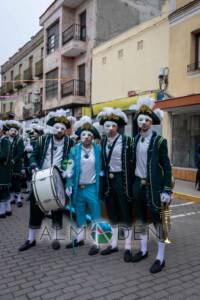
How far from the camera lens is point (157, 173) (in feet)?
14.7

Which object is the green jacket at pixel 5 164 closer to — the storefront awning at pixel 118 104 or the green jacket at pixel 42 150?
the green jacket at pixel 42 150

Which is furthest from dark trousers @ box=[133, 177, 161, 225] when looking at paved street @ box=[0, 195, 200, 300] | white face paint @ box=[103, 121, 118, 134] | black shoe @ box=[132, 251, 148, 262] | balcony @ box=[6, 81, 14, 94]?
balcony @ box=[6, 81, 14, 94]

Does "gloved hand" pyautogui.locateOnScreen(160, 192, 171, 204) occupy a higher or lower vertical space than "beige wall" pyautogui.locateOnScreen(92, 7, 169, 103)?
lower

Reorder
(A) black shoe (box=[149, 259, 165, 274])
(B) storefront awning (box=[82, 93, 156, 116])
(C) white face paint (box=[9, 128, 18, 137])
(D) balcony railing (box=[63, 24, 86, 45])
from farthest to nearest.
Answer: (D) balcony railing (box=[63, 24, 86, 45])
(B) storefront awning (box=[82, 93, 156, 116])
(C) white face paint (box=[9, 128, 18, 137])
(A) black shoe (box=[149, 259, 165, 274])

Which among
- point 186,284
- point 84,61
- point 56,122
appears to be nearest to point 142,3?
point 84,61

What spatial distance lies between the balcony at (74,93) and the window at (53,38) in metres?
3.40

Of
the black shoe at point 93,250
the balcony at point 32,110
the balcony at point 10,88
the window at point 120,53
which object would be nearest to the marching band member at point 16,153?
the black shoe at point 93,250

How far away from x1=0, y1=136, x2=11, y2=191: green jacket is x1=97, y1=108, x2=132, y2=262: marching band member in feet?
9.99

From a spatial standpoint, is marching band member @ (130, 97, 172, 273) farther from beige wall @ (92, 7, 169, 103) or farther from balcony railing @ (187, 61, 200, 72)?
beige wall @ (92, 7, 169, 103)

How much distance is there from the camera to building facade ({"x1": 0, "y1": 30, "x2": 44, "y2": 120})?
26.8m

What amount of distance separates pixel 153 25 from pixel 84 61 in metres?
6.43

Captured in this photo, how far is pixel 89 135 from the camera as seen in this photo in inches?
206

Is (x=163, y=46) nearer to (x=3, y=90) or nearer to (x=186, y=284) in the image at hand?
(x=186, y=284)

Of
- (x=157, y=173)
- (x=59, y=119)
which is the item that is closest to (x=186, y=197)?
(x=59, y=119)
